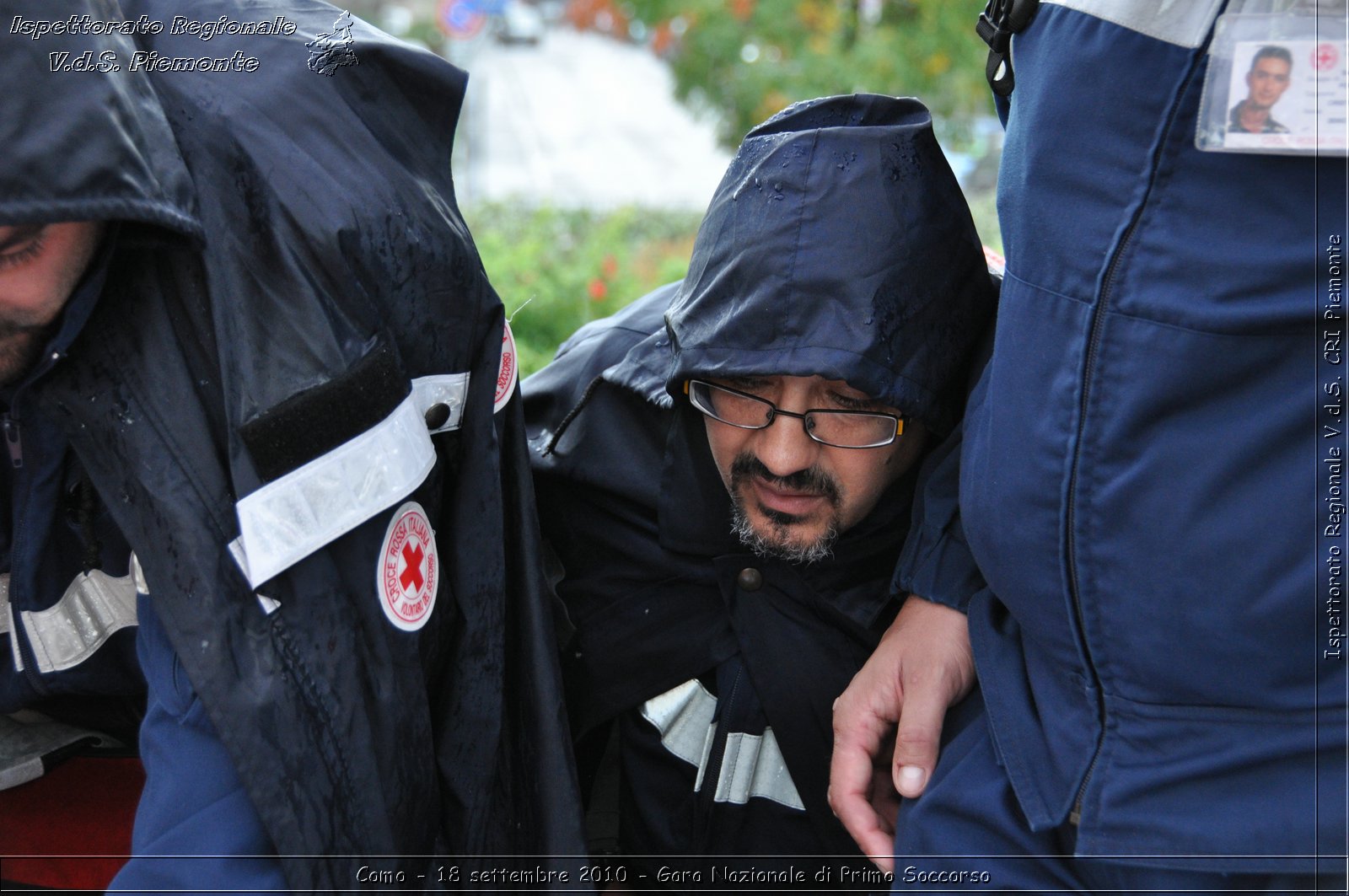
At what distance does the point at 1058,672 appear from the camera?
1442mm

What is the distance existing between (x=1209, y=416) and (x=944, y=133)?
5.42 meters

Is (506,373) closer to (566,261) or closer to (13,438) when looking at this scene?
(13,438)

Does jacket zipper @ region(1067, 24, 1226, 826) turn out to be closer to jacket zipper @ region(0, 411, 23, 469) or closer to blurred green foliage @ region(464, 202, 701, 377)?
blurred green foliage @ region(464, 202, 701, 377)

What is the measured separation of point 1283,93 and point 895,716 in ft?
3.14

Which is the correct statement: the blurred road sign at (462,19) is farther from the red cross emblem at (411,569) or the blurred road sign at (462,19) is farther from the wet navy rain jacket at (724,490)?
the red cross emblem at (411,569)

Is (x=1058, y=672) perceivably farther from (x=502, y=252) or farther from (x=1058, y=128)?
(x=502, y=252)

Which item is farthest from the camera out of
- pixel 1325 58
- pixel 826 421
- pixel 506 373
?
pixel 826 421

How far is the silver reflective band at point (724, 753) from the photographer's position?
6.52 ft

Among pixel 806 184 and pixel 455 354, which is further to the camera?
pixel 806 184

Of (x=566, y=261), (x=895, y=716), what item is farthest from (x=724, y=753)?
(x=566, y=261)

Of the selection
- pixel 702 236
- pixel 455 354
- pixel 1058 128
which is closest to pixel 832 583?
pixel 702 236

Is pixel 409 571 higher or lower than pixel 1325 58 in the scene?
lower

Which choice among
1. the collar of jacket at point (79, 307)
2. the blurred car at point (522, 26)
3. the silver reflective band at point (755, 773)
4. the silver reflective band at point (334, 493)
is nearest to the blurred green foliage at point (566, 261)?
the silver reflective band at point (334, 493)

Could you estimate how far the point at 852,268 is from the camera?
6.01 ft
